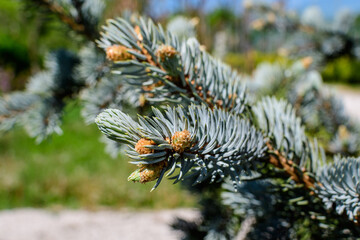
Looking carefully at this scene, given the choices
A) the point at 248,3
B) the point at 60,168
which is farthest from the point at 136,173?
the point at 60,168

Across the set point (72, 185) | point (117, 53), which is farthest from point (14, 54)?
point (117, 53)

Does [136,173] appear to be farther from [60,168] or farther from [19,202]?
[60,168]

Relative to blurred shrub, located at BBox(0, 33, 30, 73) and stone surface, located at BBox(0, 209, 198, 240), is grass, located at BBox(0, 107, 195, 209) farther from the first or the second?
blurred shrub, located at BBox(0, 33, 30, 73)

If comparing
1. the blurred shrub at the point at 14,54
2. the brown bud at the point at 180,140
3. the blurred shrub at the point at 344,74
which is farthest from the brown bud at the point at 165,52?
the blurred shrub at the point at 344,74

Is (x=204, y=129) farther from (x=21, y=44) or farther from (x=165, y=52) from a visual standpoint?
(x=21, y=44)

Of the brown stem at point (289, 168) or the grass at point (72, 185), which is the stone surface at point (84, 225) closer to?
the grass at point (72, 185)
